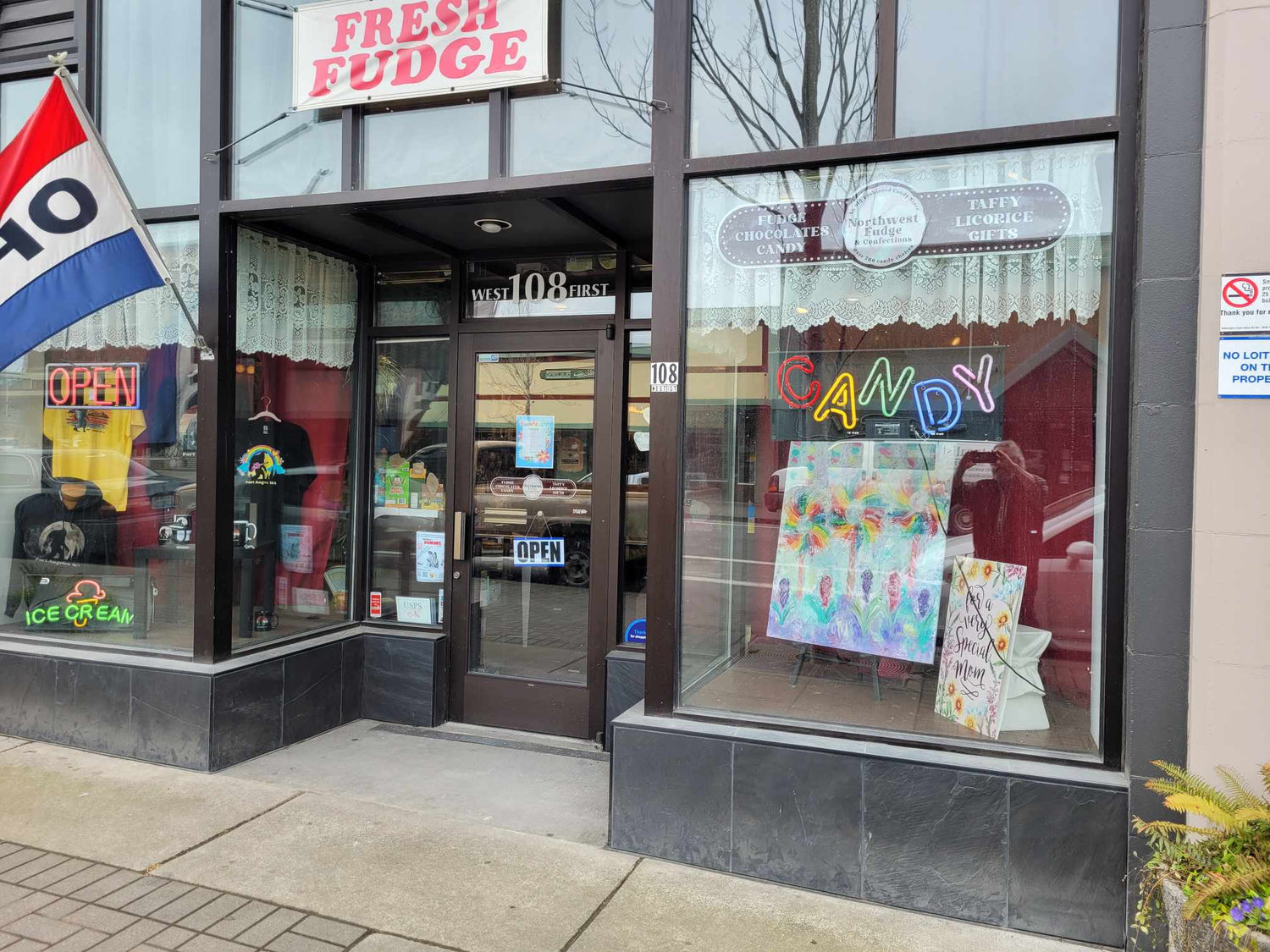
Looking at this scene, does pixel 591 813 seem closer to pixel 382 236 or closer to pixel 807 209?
pixel 807 209

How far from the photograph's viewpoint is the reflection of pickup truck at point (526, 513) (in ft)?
18.5

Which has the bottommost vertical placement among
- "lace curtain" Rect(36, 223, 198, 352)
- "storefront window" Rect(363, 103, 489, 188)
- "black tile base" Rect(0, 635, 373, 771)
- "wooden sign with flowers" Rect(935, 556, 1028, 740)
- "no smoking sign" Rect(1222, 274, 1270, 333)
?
"black tile base" Rect(0, 635, 373, 771)

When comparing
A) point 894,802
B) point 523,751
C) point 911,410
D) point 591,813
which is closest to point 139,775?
point 523,751

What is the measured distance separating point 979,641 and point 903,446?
92 cm

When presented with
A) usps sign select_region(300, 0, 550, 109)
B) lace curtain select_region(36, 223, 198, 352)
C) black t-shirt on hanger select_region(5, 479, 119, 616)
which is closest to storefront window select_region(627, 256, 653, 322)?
usps sign select_region(300, 0, 550, 109)

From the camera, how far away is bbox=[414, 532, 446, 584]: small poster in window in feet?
20.0

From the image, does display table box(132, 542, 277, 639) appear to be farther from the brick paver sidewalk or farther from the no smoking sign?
the no smoking sign

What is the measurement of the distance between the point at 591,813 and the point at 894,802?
158 cm

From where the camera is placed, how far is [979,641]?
405 cm

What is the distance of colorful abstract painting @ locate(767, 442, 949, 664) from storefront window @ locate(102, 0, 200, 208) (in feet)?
12.7

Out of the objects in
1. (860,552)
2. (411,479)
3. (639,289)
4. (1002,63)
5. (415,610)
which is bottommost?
(415,610)

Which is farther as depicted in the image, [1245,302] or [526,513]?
[526,513]

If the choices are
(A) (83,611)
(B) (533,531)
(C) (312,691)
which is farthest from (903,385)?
(A) (83,611)

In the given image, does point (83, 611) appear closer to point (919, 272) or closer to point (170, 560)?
point (170, 560)
